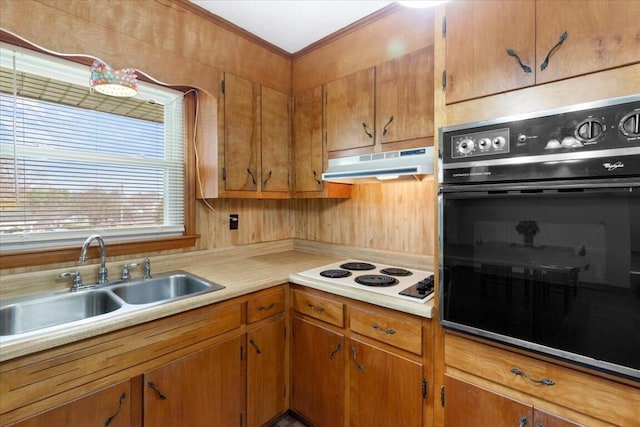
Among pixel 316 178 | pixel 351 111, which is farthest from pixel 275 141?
pixel 351 111

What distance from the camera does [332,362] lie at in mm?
1688

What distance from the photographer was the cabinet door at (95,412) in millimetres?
1077

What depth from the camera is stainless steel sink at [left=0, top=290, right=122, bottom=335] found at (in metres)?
1.34

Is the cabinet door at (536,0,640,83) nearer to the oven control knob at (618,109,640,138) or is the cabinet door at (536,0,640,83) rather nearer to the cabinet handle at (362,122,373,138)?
the oven control knob at (618,109,640,138)

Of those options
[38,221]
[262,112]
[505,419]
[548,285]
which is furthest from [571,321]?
[38,221]

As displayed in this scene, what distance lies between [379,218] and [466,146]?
105 centimetres

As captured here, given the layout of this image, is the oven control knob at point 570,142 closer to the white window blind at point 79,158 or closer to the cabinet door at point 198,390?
the cabinet door at point 198,390

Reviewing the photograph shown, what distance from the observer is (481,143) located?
1203 mm

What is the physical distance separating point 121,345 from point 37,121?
123 centimetres

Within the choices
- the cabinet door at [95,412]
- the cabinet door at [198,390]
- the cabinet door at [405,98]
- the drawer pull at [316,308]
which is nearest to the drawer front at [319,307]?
the drawer pull at [316,308]

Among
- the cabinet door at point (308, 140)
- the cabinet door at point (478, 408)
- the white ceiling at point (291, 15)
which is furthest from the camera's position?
the cabinet door at point (308, 140)

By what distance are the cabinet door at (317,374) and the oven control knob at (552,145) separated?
127 centimetres

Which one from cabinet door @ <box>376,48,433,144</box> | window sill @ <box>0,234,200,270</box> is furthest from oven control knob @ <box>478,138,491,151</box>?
window sill @ <box>0,234,200,270</box>

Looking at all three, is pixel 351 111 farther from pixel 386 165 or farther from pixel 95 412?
pixel 95 412
